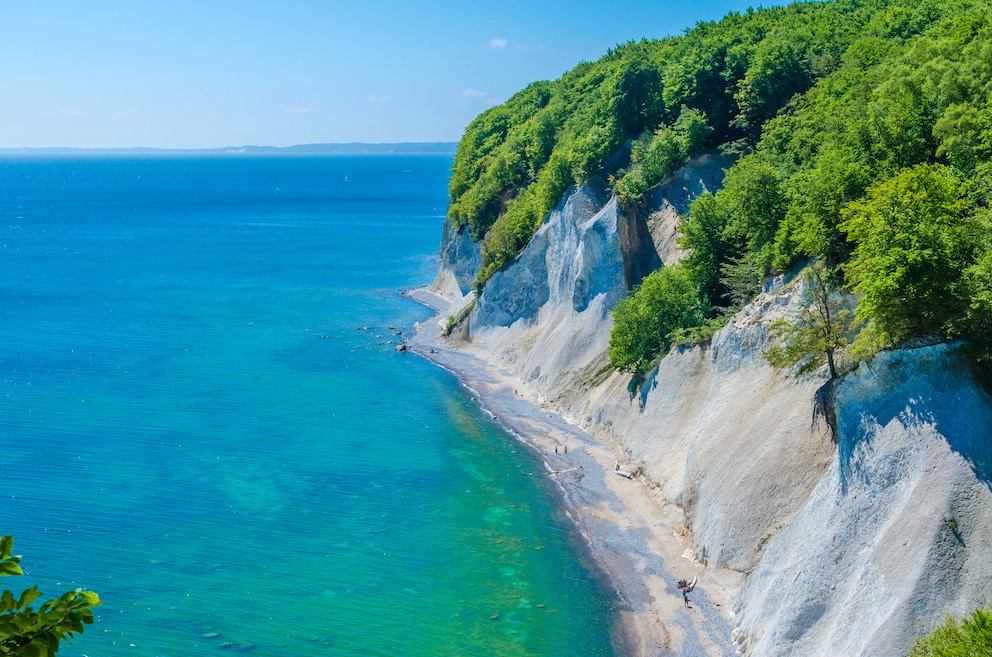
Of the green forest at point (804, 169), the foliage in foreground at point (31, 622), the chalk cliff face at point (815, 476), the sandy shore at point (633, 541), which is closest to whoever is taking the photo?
the foliage in foreground at point (31, 622)

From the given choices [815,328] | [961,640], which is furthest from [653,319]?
[961,640]

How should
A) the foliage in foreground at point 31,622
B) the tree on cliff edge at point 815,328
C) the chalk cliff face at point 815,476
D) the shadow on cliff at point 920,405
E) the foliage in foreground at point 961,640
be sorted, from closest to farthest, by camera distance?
the foliage in foreground at point 31,622 < the foliage in foreground at point 961,640 < the chalk cliff face at point 815,476 < the shadow on cliff at point 920,405 < the tree on cliff edge at point 815,328

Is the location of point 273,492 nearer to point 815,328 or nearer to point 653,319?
point 653,319

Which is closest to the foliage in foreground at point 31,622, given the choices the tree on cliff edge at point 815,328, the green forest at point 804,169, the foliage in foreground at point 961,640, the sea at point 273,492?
the foliage in foreground at point 961,640

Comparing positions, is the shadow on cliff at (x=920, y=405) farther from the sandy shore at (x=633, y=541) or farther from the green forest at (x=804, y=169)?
the sandy shore at (x=633, y=541)

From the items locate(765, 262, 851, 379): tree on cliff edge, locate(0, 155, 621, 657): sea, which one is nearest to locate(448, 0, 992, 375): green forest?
locate(765, 262, 851, 379): tree on cliff edge

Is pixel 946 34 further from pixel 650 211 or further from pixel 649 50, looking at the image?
pixel 649 50

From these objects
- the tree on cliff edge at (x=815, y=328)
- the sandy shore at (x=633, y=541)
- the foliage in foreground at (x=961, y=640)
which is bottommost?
the sandy shore at (x=633, y=541)
